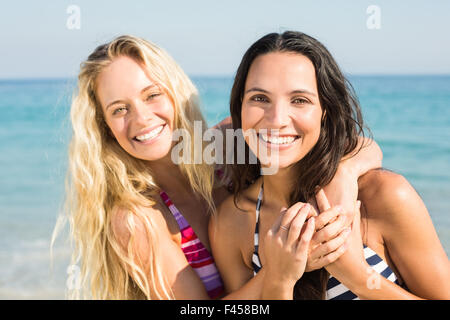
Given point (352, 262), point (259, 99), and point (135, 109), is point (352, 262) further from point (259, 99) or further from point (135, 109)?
point (135, 109)

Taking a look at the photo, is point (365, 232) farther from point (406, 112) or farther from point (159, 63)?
point (406, 112)

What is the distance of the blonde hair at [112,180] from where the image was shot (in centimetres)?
329

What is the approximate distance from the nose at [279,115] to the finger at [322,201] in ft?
1.45

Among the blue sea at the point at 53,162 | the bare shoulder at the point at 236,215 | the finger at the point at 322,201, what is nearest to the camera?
the finger at the point at 322,201

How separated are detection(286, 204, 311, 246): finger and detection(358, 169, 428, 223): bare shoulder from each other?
0.41m

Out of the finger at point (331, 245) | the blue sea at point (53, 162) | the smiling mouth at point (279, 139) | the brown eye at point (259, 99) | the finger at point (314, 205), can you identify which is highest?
the brown eye at point (259, 99)

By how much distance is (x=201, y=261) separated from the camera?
339 centimetres

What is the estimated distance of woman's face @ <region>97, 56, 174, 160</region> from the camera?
127 inches

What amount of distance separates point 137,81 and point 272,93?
1.04 metres

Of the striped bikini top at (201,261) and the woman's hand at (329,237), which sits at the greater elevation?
the woman's hand at (329,237)

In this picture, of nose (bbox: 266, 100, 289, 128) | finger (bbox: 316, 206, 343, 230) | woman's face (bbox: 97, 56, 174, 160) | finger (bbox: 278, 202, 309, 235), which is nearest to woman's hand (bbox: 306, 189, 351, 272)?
finger (bbox: 316, 206, 343, 230)

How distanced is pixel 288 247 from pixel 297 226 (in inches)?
5.3

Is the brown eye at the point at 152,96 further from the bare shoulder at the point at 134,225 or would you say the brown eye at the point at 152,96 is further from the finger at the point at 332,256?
the finger at the point at 332,256

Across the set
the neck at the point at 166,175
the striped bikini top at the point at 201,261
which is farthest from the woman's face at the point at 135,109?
the striped bikini top at the point at 201,261
